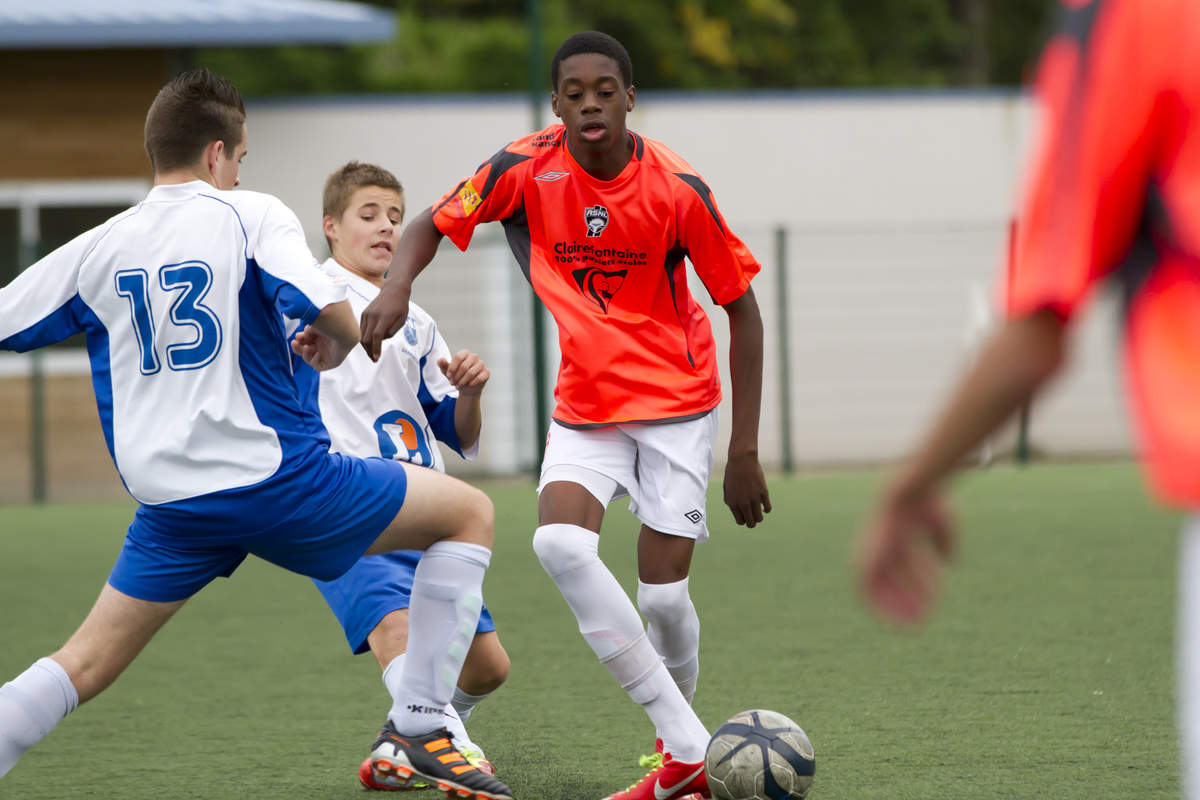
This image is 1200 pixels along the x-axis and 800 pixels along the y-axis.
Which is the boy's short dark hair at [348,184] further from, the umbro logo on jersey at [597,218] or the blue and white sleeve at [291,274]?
the blue and white sleeve at [291,274]

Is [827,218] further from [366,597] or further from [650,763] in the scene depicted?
[650,763]

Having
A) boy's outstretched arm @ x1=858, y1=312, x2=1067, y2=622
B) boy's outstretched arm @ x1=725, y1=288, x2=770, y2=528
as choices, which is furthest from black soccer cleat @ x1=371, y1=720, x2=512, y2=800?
boy's outstretched arm @ x1=858, y1=312, x2=1067, y2=622

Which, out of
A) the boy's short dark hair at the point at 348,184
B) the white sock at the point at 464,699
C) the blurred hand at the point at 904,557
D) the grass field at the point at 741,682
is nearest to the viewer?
the blurred hand at the point at 904,557

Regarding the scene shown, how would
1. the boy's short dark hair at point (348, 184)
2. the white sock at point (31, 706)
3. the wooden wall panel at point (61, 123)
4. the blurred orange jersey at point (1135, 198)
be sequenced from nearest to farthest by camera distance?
the blurred orange jersey at point (1135, 198), the white sock at point (31, 706), the boy's short dark hair at point (348, 184), the wooden wall panel at point (61, 123)

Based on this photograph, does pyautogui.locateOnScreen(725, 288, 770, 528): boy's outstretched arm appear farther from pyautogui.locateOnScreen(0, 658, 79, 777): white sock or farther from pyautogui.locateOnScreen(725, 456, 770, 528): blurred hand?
pyautogui.locateOnScreen(0, 658, 79, 777): white sock

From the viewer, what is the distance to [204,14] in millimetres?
15016

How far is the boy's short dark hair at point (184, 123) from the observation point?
11.9 ft

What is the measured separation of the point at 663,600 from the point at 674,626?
5.0 inches

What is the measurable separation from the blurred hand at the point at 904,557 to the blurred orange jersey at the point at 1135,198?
234 millimetres

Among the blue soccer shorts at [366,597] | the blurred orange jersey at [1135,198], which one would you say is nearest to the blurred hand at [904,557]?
the blurred orange jersey at [1135,198]

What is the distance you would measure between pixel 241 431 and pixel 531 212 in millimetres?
1108

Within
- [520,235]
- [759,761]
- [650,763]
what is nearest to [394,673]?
[650,763]

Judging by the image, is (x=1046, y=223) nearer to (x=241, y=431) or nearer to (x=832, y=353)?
(x=241, y=431)

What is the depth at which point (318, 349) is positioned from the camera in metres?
3.61
